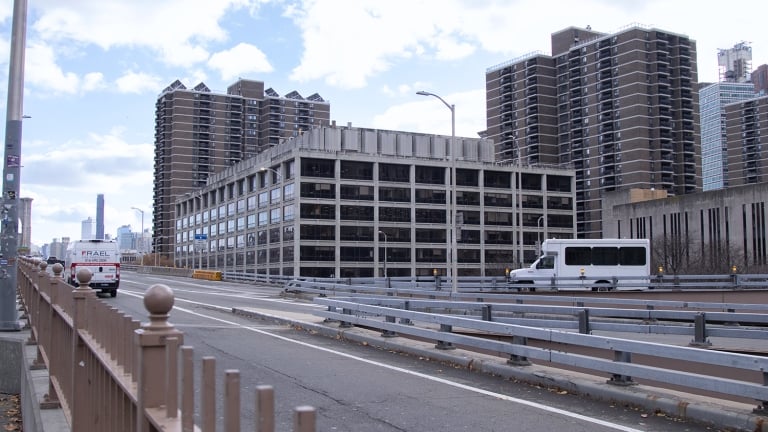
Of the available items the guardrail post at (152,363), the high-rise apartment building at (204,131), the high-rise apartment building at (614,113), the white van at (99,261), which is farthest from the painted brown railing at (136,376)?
the high-rise apartment building at (204,131)

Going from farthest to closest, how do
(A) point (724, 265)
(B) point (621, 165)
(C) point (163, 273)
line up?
(B) point (621, 165) < (C) point (163, 273) < (A) point (724, 265)

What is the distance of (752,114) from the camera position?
168 meters

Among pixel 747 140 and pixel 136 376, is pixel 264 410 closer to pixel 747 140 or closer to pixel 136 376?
pixel 136 376

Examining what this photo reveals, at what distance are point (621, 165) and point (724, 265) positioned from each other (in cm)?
6908

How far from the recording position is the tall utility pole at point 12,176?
13.8 metres

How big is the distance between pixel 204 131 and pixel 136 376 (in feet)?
573

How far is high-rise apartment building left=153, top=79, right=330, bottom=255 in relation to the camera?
166875 millimetres

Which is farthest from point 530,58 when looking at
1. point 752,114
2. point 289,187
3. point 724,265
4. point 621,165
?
point 724,265

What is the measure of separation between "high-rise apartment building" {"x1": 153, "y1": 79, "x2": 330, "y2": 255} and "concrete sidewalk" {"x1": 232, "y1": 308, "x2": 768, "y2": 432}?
15023 centimetres

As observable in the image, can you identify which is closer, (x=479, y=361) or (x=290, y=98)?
(x=479, y=361)

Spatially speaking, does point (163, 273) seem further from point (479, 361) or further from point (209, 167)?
point (209, 167)

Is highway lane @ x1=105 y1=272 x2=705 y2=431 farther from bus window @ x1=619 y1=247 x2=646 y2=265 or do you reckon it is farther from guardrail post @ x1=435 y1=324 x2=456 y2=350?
bus window @ x1=619 y1=247 x2=646 y2=265

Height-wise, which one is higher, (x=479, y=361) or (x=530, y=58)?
(x=530, y=58)

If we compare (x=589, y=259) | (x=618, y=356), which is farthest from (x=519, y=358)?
(x=589, y=259)
